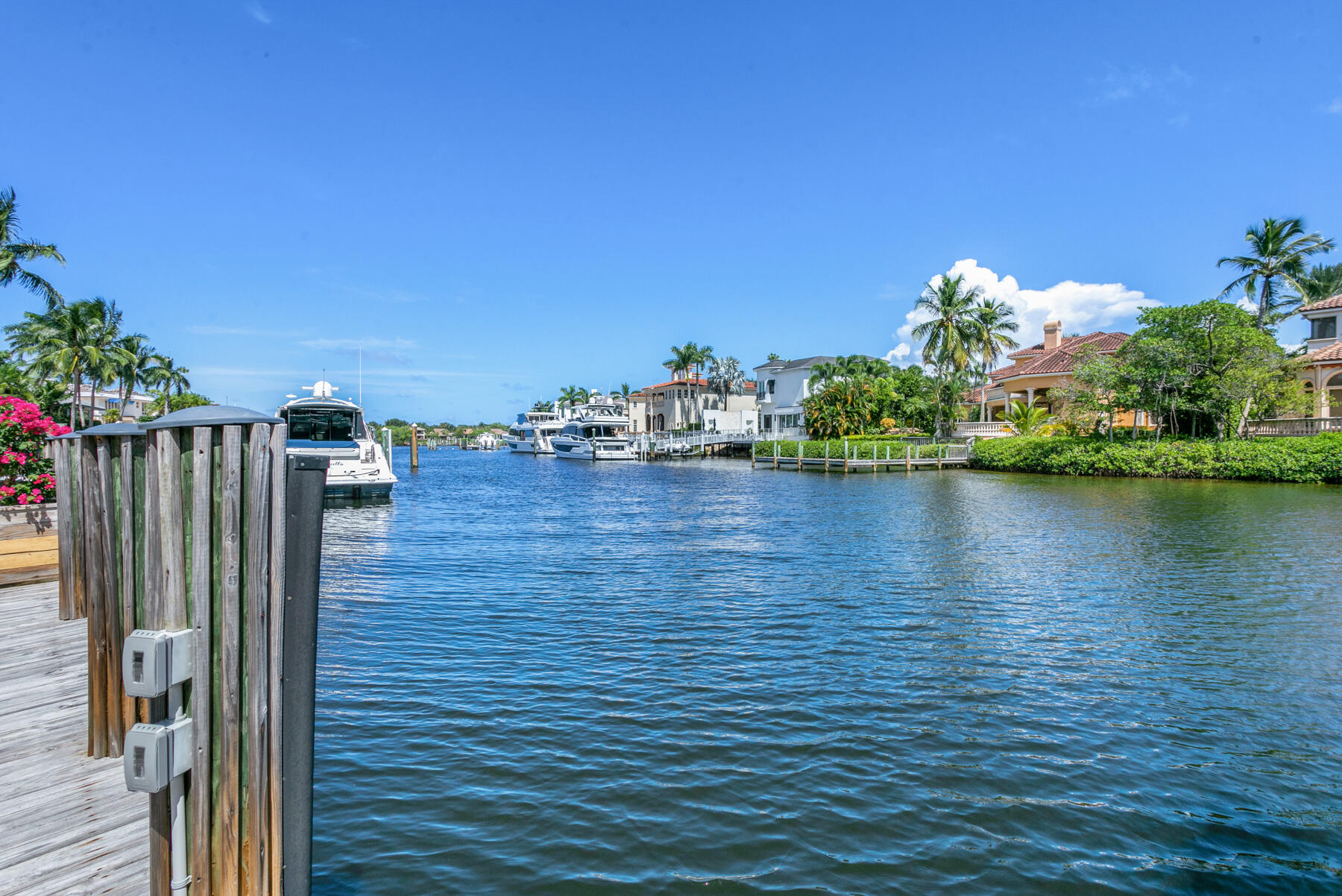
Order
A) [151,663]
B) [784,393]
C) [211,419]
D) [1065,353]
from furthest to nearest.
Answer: [784,393] < [1065,353] < [211,419] < [151,663]

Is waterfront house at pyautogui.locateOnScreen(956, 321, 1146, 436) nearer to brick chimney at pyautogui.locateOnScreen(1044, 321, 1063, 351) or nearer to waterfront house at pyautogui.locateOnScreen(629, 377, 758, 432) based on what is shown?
brick chimney at pyautogui.locateOnScreen(1044, 321, 1063, 351)

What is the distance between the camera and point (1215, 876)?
490 centimetres

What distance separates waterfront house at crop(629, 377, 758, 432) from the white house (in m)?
2.52

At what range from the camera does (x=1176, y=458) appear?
122 ft

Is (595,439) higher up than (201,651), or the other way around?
(595,439)

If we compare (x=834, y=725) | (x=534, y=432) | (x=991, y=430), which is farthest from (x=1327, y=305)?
(x=534, y=432)

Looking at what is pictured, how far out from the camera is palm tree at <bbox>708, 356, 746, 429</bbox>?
94.5 metres

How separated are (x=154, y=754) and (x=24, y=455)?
952cm

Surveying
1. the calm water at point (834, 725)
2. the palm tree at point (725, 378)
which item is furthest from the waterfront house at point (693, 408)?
the calm water at point (834, 725)

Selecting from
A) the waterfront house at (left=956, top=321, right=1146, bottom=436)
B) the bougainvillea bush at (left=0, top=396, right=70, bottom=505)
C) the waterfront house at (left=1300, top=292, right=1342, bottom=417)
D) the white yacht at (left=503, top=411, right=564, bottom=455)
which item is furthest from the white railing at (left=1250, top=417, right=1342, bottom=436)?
the white yacht at (left=503, top=411, right=564, bottom=455)

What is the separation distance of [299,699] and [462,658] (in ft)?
21.9

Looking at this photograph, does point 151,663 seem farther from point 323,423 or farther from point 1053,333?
point 1053,333

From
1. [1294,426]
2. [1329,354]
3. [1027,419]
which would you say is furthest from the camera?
[1027,419]

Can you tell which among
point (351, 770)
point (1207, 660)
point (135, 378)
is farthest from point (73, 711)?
point (135, 378)
